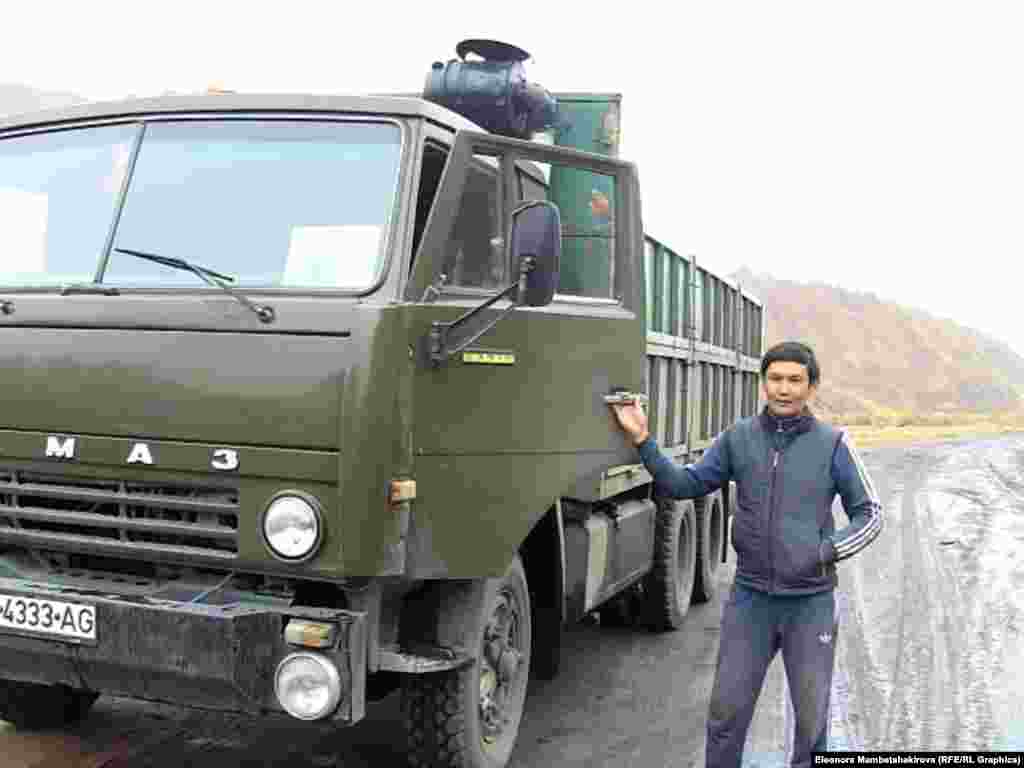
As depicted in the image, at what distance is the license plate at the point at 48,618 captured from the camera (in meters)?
3.65

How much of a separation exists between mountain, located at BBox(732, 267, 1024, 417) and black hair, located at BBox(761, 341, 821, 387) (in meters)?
43.8

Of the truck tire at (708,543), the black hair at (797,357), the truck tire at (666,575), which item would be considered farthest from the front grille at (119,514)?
the truck tire at (708,543)

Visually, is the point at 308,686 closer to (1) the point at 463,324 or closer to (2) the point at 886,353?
(1) the point at 463,324

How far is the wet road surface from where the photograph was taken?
484cm

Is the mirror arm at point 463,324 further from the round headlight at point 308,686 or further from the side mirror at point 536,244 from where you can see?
the round headlight at point 308,686

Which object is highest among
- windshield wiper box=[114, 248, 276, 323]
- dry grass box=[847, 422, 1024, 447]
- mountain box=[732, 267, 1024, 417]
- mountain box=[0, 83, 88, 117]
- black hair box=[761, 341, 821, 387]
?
mountain box=[0, 83, 88, 117]

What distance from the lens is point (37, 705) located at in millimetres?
5004

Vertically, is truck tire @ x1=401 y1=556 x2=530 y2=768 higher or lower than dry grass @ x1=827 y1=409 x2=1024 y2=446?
lower

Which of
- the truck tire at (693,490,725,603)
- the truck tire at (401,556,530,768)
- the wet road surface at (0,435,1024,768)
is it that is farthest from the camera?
the truck tire at (693,490,725,603)

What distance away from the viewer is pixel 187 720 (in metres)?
5.16

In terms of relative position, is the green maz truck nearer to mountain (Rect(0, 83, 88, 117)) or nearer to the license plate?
the license plate

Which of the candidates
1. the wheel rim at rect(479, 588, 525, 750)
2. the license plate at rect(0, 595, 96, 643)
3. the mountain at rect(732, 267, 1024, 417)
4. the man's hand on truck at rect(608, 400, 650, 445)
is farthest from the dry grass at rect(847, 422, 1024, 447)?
the license plate at rect(0, 595, 96, 643)

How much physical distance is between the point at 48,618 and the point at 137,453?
600 millimetres

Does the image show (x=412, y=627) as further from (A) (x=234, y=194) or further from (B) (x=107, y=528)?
(A) (x=234, y=194)
